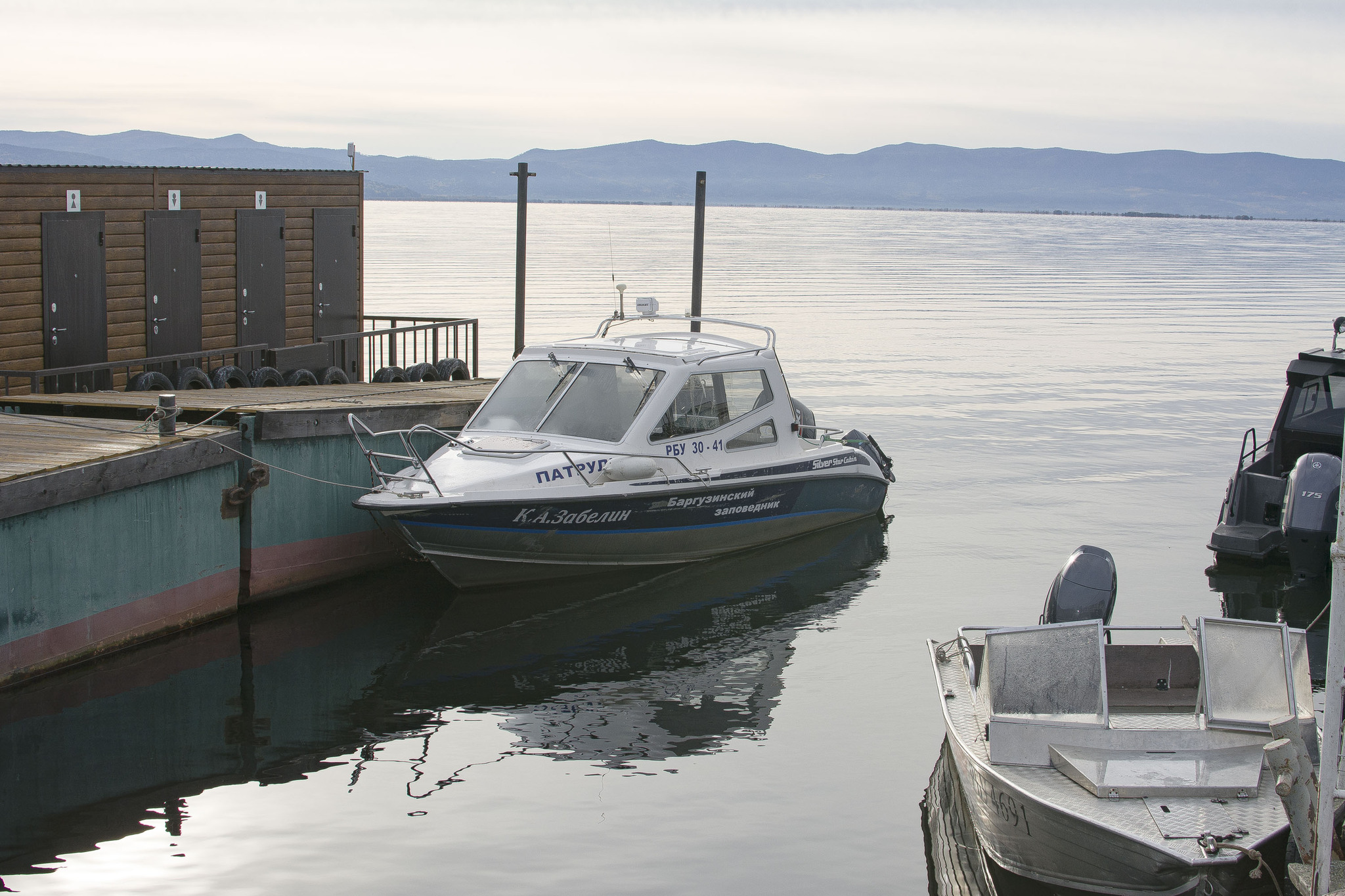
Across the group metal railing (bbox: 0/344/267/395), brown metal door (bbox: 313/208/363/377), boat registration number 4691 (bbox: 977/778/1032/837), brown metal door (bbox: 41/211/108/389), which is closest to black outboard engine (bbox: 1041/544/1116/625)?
boat registration number 4691 (bbox: 977/778/1032/837)

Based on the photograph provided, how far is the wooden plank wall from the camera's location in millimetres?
15008

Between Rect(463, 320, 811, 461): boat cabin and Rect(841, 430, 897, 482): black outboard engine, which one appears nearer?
Rect(463, 320, 811, 461): boat cabin

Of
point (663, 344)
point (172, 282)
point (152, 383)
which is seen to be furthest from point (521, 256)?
point (152, 383)

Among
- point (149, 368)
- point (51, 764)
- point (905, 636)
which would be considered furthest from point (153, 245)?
point (905, 636)

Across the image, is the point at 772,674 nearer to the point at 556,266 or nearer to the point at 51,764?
the point at 51,764

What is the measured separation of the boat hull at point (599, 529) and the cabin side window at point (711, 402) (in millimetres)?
669

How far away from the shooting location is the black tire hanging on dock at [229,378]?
16609 mm

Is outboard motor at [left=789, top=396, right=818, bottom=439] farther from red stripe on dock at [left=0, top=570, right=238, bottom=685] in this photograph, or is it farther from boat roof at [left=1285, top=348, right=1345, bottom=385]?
red stripe on dock at [left=0, top=570, right=238, bottom=685]

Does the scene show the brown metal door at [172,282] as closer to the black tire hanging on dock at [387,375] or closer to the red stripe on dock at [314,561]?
the black tire hanging on dock at [387,375]

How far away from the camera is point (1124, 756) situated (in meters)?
7.68

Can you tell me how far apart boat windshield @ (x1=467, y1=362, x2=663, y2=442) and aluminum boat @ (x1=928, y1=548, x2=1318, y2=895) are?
18.9ft

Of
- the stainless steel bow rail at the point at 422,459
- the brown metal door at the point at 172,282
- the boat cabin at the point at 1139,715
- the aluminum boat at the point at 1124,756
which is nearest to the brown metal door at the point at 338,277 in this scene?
the brown metal door at the point at 172,282

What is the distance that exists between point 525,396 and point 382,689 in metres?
4.12

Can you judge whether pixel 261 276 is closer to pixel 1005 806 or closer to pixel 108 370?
pixel 108 370
